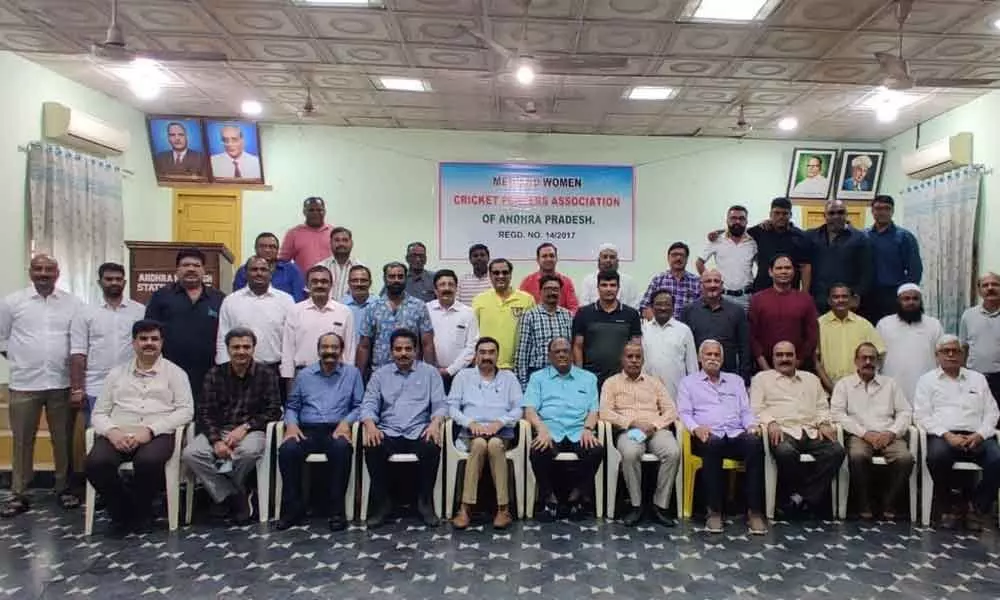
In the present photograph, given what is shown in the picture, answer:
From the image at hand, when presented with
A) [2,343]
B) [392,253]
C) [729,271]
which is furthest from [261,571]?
[392,253]

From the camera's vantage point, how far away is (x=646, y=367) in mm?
4695

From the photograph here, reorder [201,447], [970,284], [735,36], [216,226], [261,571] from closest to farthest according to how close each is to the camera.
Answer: [261,571] → [201,447] → [735,36] → [970,284] → [216,226]

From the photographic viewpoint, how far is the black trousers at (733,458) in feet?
13.4

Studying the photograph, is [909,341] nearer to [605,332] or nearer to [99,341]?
[605,332]

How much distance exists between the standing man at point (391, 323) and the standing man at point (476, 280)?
0.99 metres

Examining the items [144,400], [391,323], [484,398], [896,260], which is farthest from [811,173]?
[144,400]

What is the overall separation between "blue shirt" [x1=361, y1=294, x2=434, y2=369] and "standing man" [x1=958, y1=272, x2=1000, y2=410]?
3795 millimetres

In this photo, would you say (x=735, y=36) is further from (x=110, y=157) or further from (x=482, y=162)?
(x=110, y=157)

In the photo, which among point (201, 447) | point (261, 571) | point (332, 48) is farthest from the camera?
point (332, 48)

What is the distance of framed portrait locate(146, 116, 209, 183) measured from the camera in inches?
311

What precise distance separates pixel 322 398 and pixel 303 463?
408 millimetres

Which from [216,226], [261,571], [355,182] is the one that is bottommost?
[261,571]

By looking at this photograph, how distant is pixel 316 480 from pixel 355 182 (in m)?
4.87

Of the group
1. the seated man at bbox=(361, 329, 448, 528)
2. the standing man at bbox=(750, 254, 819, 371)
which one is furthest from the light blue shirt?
the standing man at bbox=(750, 254, 819, 371)
